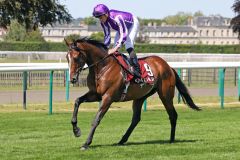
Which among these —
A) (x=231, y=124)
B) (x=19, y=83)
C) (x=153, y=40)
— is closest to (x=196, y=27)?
(x=153, y=40)

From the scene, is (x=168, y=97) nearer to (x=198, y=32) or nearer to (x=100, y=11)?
(x=100, y=11)

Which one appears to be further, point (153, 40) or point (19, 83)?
point (153, 40)

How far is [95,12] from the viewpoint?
1000 centimetres

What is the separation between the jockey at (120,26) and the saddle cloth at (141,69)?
0.08 metres

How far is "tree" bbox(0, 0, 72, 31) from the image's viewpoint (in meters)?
35.5

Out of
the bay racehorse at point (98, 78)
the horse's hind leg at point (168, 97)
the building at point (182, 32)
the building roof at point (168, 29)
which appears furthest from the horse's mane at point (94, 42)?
the building roof at point (168, 29)

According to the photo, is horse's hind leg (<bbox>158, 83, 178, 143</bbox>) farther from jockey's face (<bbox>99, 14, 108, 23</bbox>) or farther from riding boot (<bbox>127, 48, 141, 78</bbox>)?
jockey's face (<bbox>99, 14, 108, 23</bbox>)

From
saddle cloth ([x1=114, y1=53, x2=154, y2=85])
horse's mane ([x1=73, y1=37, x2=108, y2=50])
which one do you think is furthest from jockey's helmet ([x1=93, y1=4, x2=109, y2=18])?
saddle cloth ([x1=114, y1=53, x2=154, y2=85])

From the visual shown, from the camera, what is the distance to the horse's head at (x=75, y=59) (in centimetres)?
964

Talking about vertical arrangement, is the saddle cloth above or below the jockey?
below

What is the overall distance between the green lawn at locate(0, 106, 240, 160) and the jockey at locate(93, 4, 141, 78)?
4.13ft

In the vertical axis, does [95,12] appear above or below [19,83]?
above

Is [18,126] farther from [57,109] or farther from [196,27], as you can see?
[196,27]

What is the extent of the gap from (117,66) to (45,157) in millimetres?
1817
